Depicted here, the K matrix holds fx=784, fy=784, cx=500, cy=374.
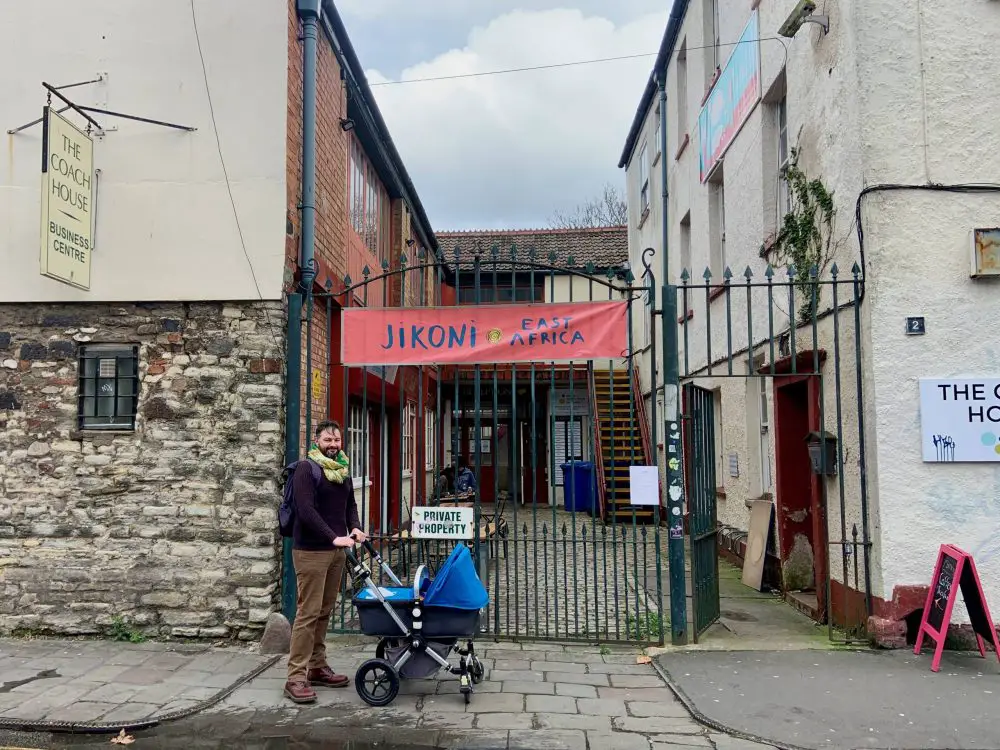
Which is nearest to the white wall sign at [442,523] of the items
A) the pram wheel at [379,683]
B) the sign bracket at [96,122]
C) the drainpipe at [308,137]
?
the pram wheel at [379,683]

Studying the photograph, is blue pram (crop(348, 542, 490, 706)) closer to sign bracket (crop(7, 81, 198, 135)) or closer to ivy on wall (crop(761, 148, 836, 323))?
ivy on wall (crop(761, 148, 836, 323))

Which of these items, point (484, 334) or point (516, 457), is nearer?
point (484, 334)

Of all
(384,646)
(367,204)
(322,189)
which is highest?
(367,204)

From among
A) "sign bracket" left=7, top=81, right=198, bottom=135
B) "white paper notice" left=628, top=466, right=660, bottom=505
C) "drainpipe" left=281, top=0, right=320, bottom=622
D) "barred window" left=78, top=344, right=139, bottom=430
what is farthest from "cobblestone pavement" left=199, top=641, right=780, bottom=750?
"sign bracket" left=7, top=81, right=198, bottom=135

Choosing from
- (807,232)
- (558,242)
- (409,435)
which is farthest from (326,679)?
(558,242)

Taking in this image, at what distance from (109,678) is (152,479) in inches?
66.6

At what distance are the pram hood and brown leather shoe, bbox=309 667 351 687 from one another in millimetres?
973

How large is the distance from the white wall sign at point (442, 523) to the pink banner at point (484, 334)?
127 cm

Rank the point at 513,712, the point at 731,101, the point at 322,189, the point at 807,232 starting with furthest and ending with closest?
the point at 731,101 → the point at 322,189 → the point at 807,232 → the point at 513,712

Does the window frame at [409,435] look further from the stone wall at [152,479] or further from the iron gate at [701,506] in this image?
the iron gate at [701,506]

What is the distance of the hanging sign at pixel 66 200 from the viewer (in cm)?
589

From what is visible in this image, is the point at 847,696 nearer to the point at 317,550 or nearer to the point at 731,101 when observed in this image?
the point at 317,550

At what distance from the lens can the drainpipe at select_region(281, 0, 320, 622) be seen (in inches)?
264

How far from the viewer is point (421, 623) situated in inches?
204
